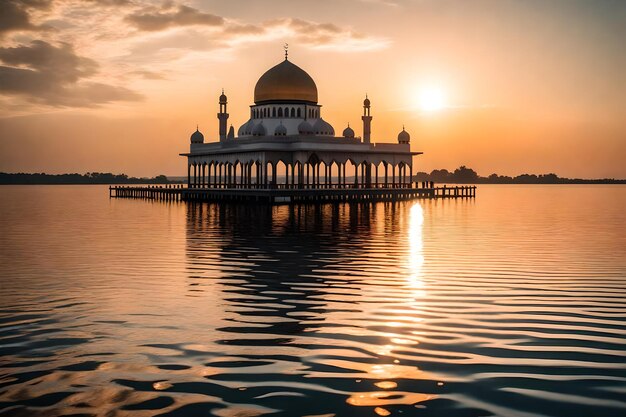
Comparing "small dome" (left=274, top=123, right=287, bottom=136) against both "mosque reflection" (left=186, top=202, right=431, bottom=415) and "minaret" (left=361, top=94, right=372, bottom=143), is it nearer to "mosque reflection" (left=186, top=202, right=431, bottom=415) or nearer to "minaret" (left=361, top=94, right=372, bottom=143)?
"minaret" (left=361, top=94, right=372, bottom=143)

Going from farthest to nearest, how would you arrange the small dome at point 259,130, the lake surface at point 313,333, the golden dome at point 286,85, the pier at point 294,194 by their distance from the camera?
the golden dome at point 286,85 < the small dome at point 259,130 < the pier at point 294,194 < the lake surface at point 313,333

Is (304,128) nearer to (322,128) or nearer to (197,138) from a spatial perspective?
(322,128)

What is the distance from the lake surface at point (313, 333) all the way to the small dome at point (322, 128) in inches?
1961

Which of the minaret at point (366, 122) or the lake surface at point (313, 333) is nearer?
the lake surface at point (313, 333)

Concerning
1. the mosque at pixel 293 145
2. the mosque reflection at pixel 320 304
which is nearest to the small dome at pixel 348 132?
the mosque at pixel 293 145

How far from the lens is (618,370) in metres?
10.2

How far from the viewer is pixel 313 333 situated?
40.8 ft

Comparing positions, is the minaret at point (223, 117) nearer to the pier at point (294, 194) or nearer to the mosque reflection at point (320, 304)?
the pier at point (294, 194)

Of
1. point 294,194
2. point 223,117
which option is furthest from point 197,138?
point 294,194

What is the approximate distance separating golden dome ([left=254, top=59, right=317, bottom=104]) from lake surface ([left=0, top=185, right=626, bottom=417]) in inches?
2112

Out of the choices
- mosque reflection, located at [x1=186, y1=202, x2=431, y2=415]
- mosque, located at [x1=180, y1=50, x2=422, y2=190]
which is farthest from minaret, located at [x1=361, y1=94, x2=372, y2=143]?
mosque reflection, located at [x1=186, y1=202, x2=431, y2=415]

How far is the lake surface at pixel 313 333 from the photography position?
29.4 ft

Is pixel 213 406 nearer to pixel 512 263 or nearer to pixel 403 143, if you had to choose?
pixel 512 263

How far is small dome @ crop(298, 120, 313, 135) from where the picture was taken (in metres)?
74.0
